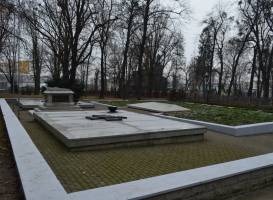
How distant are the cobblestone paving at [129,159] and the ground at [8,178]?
67cm

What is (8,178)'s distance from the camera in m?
4.93

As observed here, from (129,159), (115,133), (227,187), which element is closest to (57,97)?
(115,133)

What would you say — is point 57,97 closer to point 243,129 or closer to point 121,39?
point 243,129

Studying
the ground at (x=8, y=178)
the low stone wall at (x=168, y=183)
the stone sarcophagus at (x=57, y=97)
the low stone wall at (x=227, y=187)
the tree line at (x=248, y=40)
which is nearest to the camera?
the low stone wall at (x=168, y=183)

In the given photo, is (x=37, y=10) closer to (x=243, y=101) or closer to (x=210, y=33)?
(x=243, y=101)

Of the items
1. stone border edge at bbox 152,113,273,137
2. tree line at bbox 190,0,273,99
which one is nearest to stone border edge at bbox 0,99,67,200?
stone border edge at bbox 152,113,273,137

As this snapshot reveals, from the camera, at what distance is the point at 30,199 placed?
362 cm

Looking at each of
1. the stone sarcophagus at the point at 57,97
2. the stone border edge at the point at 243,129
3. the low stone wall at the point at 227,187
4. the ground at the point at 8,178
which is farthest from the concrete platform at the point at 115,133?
the stone sarcophagus at the point at 57,97

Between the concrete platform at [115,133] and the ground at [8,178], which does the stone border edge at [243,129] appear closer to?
the concrete platform at [115,133]

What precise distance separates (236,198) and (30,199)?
3.22 metres

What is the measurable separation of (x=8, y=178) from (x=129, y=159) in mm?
2495

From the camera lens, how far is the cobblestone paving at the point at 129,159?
511 cm

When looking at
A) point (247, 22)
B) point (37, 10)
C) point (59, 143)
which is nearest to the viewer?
point (59, 143)

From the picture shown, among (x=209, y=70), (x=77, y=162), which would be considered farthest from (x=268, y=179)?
(x=209, y=70)
